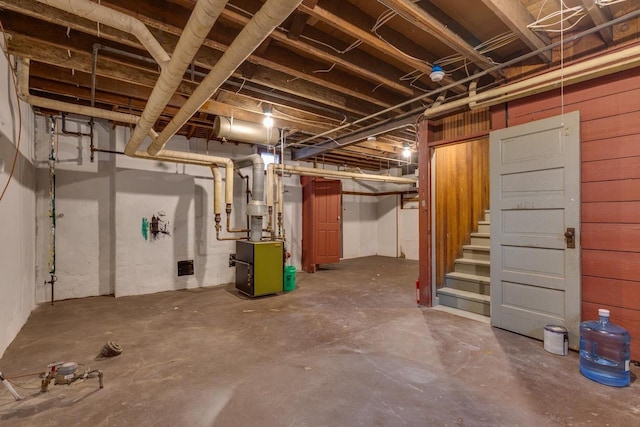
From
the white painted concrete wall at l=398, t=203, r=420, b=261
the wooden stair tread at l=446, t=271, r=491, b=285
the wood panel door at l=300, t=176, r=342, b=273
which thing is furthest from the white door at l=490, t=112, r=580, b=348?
the white painted concrete wall at l=398, t=203, r=420, b=261

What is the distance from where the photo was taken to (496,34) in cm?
255

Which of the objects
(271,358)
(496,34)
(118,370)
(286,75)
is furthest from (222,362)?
(496,34)

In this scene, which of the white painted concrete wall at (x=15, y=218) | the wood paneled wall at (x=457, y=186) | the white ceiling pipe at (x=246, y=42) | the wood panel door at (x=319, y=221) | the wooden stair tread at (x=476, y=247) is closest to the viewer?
the white ceiling pipe at (x=246, y=42)

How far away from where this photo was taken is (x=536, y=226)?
8.93 ft

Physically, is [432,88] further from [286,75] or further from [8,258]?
[8,258]

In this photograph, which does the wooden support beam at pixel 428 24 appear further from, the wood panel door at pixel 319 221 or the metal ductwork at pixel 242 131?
the wood panel door at pixel 319 221

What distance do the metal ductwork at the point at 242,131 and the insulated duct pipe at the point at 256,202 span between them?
46cm

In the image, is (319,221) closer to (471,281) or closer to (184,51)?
(471,281)

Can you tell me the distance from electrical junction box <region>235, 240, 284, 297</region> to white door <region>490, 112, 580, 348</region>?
9.05 feet

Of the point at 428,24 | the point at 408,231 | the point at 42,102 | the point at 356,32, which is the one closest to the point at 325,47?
the point at 356,32

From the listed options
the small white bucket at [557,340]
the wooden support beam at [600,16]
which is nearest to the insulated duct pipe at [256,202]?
the small white bucket at [557,340]

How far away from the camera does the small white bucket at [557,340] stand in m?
2.43

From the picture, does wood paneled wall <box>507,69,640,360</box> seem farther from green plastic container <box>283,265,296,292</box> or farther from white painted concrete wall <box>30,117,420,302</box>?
white painted concrete wall <box>30,117,420,302</box>

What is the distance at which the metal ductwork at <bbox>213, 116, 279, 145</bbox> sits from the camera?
3.72m
